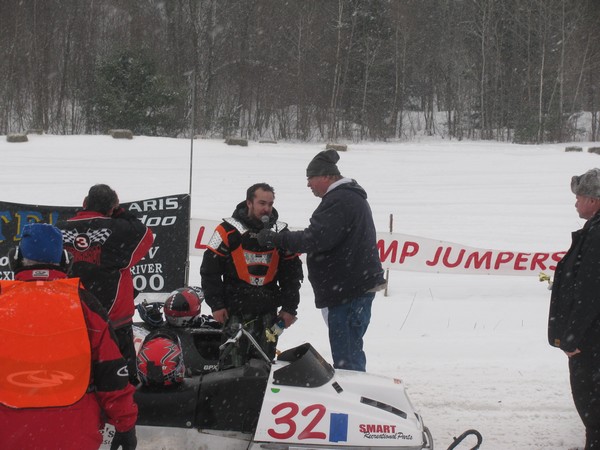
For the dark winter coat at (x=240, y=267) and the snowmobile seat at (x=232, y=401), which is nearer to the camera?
the snowmobile seat at (x=232, y=401)

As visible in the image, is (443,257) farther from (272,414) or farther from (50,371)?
(50,371)

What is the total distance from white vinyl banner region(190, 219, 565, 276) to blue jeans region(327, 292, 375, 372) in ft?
13.8

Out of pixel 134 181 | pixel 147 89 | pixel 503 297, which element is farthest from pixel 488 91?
pixel 503 297

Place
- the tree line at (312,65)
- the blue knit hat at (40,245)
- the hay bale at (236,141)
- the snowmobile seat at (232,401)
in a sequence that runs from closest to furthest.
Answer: the blue knit hat at (40,245), the snowmobile seat at (232,401), the hay bale at (236,141), the tree line at (312,65)

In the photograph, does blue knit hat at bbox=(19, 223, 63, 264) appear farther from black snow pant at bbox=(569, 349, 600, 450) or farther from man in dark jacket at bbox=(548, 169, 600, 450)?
black snow pant at bbox=(569, 349, 600, 450)

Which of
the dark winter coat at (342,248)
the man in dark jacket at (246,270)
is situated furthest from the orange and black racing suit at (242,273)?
the dark winter coat at (342,248)

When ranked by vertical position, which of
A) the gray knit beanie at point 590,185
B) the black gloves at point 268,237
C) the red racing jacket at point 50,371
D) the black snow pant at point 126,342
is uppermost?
the gray knit beanie at point 590,185

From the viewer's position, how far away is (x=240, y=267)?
4816 millimetres

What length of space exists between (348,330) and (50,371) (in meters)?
2.58

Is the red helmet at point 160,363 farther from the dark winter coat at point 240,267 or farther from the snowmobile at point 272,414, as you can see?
the dark winter coat at point 240,267

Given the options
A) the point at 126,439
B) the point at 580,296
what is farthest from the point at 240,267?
the point at 580,296

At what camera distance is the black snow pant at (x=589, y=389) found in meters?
4.13

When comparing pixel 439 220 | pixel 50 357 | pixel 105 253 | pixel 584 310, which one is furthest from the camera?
pixel 439 220

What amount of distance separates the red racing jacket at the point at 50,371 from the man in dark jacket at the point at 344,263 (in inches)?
85.1
